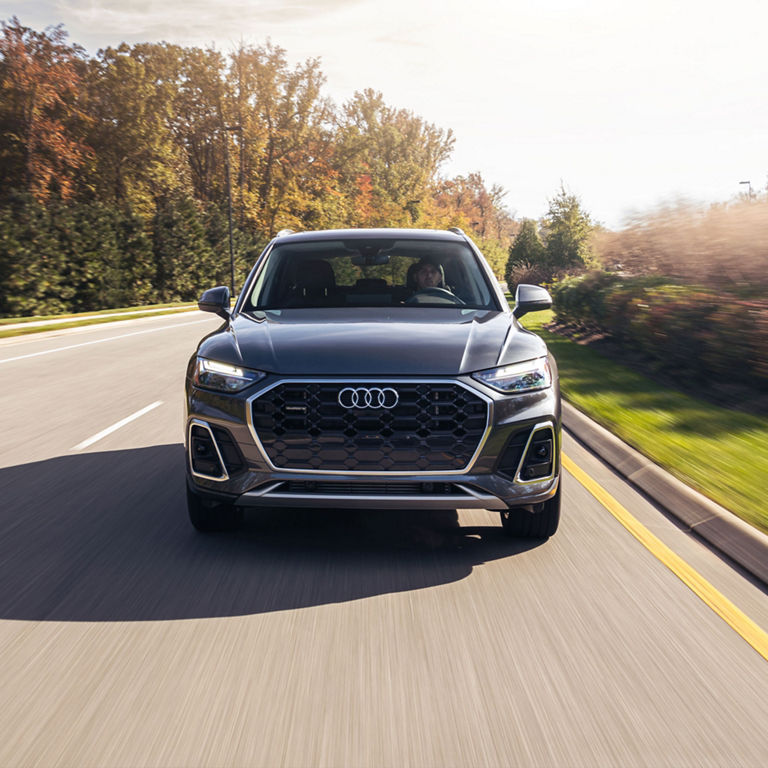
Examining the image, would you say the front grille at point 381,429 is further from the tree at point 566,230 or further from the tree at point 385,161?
the tree at point 385,161

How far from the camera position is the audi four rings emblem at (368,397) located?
453 centimetres

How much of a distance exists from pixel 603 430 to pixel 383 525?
3.70 meters

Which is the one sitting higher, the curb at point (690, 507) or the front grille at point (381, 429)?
the front grille at point (381, 429)

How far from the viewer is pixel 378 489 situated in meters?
4.59

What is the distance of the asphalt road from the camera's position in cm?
293

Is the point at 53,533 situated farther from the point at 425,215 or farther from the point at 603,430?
the point at 425,215

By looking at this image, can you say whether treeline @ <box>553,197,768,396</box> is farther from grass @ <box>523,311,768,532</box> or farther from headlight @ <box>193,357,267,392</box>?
headlight @ <box>193,357,267,392</box>

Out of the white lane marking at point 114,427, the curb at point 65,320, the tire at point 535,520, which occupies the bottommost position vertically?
the curb at point 65,320

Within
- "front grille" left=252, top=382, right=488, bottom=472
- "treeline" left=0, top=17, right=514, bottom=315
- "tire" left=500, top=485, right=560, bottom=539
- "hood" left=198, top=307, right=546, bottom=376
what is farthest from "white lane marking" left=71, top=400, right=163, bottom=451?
"treeline" left=0, top=17, right=514, bottom=315

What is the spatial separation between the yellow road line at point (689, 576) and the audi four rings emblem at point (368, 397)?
66.3 inches

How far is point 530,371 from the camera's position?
485cm

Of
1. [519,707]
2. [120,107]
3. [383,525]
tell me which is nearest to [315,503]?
[383,525]

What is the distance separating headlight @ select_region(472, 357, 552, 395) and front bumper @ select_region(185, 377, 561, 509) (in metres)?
0.04

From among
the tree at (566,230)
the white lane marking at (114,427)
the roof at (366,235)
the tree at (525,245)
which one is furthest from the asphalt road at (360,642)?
the tree at (525,245)
